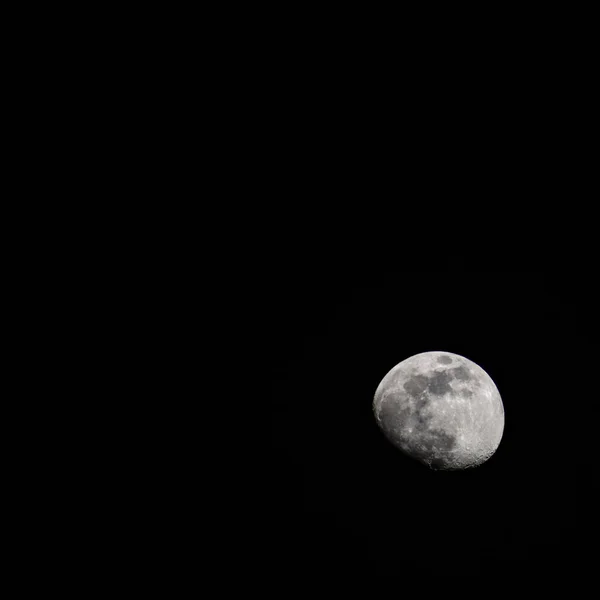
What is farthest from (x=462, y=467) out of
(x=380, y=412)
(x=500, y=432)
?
(x=380, y=412)

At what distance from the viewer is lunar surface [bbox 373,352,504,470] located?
132 inches

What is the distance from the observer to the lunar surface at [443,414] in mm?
3352

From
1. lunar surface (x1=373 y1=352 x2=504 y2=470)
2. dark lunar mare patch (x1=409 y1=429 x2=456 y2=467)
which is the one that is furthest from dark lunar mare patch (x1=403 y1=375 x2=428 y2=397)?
dark lunar mare patch (x1=409 y1=429 x2=456 y2=467)

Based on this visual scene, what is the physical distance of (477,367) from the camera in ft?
12.0

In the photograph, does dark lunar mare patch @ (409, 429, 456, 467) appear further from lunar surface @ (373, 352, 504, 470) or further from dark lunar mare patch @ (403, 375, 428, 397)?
dark lunar mare patch @ (403, 375, 428, 397)

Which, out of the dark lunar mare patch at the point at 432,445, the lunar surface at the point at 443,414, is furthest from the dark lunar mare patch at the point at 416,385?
the dark lunar mare patch at the point at 432,445

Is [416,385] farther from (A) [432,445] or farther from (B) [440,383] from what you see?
(A) [432,445]

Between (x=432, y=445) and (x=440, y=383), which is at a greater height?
(x=440, y=383)

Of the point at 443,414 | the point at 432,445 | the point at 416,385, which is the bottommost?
the point at 432,445

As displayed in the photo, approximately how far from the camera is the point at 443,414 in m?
3.34

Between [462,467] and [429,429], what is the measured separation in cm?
38

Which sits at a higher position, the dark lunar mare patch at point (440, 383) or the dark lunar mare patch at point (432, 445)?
the dark lunar mare patch at point (440, 383)

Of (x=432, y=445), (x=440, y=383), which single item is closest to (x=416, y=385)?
(x=440, y=383)

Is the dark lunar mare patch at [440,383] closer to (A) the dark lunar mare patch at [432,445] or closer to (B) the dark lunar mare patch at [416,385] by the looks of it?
(B) the dark lunar mare patch at [416,385]
